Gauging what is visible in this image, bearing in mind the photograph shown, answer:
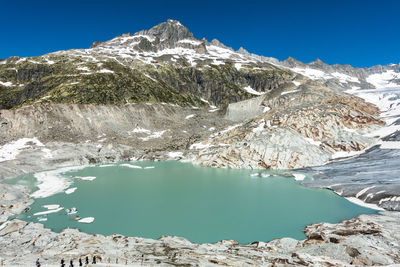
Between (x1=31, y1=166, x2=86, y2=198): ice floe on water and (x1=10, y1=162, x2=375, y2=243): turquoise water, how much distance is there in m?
1.86

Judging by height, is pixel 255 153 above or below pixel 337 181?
above

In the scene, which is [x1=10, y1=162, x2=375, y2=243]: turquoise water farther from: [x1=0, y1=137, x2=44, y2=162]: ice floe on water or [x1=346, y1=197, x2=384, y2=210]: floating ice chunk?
[x1=0, y1=137, x2=44, y2=162]: ice floe on water

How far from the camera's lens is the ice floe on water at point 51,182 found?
41188 mm

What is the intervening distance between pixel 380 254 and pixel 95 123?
89107mm

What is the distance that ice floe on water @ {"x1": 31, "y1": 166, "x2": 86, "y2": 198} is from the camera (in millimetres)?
41188

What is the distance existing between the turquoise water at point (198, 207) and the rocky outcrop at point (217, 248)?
7.65 feet

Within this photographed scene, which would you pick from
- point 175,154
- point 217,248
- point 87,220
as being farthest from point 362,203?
point 175,154

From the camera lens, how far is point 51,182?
48.4m

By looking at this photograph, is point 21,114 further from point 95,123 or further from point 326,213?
point 326,213

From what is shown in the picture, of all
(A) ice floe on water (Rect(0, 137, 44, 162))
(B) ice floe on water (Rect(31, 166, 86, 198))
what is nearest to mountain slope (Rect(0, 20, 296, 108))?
(A) ice floe on water (Rect(0, 137, 44, 162))

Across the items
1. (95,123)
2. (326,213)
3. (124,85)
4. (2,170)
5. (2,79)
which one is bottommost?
(326,213)

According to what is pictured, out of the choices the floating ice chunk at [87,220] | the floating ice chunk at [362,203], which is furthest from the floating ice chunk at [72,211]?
the floating ice chunk at [362,203]

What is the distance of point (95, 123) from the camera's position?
299ft

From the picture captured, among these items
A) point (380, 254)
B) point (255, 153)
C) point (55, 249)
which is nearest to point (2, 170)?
point (55, 249)
